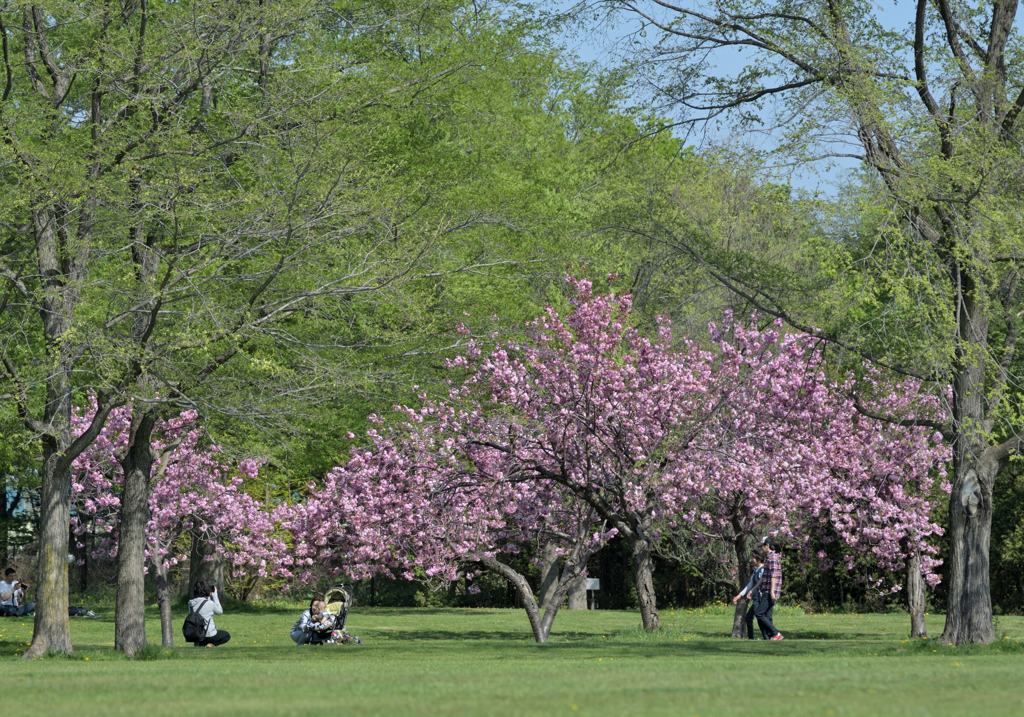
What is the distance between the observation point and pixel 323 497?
80.1 ft

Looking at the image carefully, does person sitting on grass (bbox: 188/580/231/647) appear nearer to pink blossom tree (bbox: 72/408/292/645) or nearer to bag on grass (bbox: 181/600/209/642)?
bag on grass (bbox: 181/600/209/642)

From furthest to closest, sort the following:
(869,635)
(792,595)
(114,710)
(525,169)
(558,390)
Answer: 1. (792,595)
2. (525,169)
3. (869,635)
4. (558,390)
5. (114,710)

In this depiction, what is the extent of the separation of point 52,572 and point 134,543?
137cm

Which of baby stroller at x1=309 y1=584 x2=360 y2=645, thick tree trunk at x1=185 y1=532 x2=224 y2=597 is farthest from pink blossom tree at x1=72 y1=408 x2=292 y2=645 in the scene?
baby stroller at x1=309 y1=584 x2=360 y2=645

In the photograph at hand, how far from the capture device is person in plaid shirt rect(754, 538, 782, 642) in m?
18.3

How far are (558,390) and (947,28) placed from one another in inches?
322

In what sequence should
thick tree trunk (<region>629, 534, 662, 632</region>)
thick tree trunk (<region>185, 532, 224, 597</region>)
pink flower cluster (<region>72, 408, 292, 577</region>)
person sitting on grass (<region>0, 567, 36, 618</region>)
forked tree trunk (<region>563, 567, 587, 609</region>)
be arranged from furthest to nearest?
forked tree trunk (<region>563, 567, 587, 609</region>), thick tree trunk (<region>185, 532, 224, 597</region>), person sitting on grass (<region>0, 567, 36, 618</region>), pink flower cluster (<region>72, 408, 292, 577</region>), thick tree trunk (<region>629, 534, 662, 632</region>)

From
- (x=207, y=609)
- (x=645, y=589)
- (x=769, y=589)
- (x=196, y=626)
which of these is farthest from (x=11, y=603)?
(x=769, y=589)

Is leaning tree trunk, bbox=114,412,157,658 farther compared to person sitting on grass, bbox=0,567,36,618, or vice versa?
person sitting on grass, bbox=0,567,36,618

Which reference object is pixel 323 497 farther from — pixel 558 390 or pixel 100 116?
Result: pixel 100 116

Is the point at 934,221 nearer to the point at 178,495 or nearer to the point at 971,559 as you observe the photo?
the point at 971,559

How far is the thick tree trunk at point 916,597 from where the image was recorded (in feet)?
69.4

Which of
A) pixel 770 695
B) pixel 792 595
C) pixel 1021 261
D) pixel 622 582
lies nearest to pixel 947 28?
pixel 1021 261

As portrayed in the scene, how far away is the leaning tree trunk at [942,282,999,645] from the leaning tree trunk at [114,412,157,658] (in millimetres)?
10951
